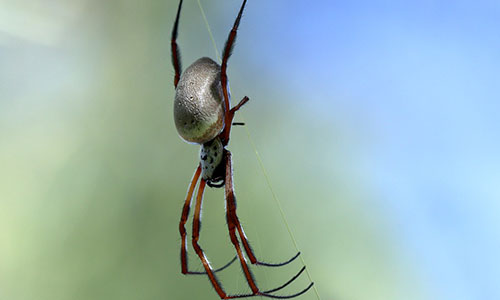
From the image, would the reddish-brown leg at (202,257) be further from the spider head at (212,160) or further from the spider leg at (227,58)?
the spider leg at (227,58)

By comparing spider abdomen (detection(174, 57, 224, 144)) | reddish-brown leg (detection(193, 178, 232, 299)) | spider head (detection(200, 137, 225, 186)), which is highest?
spider abdomen (detection(174, 57, 224, 144))

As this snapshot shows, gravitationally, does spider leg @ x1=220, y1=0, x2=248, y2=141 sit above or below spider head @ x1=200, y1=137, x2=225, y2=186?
above

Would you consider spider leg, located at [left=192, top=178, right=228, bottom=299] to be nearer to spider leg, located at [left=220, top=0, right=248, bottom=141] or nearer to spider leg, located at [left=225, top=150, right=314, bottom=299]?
spider leg, located at [left=225, top=150, right=314, bottom=299]

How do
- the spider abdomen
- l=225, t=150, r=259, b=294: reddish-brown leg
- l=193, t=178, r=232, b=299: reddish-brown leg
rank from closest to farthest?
1. the spider abdomen
2. l=225, t=150, r=259, b=294: reddish-brown leg
3. l=193, t=178, r=232, b=299: reddish-brown leg

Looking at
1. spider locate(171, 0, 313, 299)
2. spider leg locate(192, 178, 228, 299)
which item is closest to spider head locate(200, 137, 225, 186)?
spider locate(171, 0, 313, 299)
